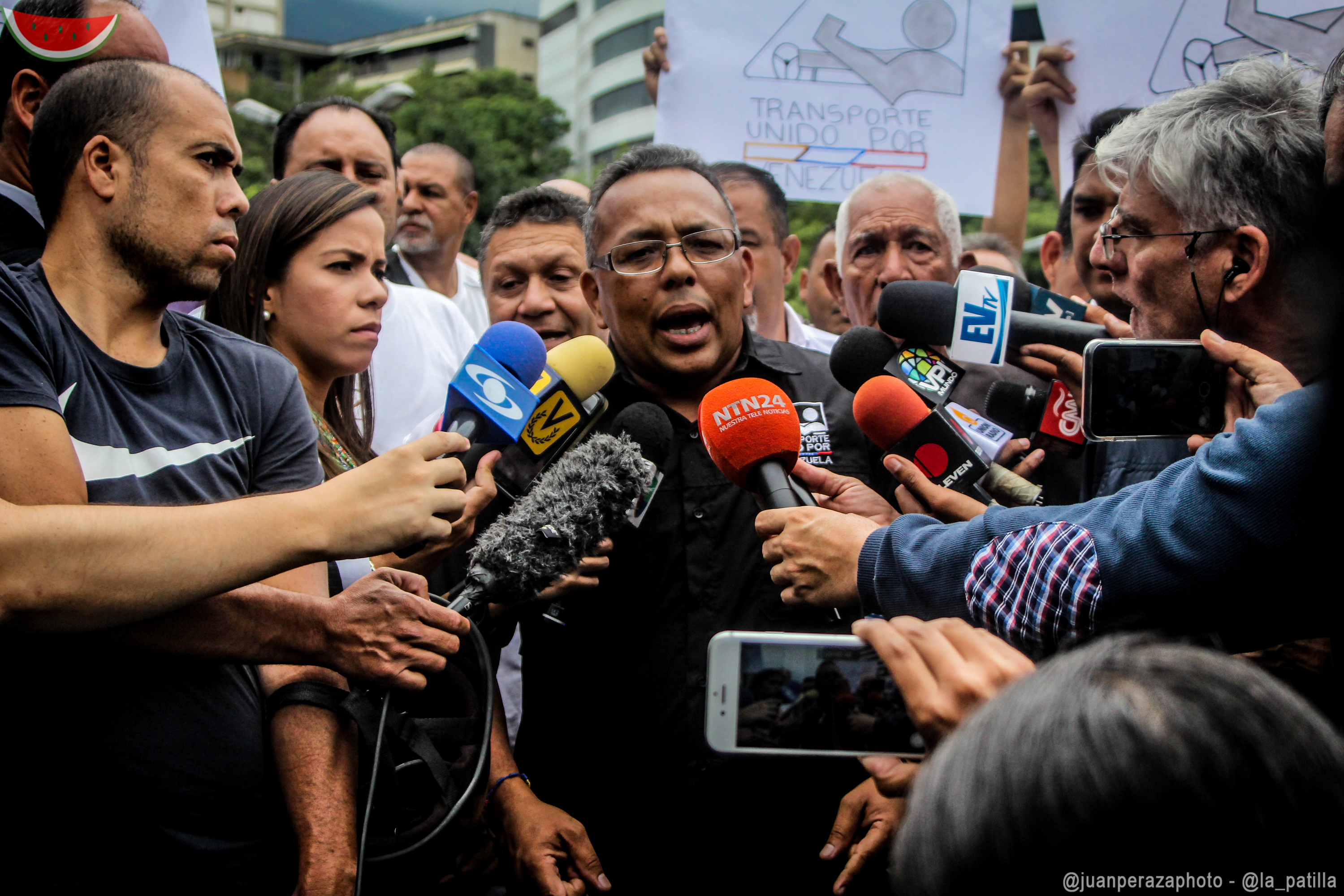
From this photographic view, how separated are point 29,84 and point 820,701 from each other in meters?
2.82

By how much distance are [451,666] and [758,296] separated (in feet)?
9.20

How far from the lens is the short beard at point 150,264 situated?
6.69ft

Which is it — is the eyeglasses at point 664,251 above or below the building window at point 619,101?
below

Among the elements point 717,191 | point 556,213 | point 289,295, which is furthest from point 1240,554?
point 556,213

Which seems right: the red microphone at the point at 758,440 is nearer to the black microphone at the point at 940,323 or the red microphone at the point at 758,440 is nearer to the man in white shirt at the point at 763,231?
the black microphone at the point at 940,323

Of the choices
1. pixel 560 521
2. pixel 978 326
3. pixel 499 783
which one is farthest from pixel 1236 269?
pixel 499 783

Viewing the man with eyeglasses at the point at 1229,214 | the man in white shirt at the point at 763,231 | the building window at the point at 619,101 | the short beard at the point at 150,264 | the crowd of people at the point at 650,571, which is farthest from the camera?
the building window at the point at 619,101

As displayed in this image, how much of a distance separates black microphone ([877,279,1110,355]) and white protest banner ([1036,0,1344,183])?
1.96 metres

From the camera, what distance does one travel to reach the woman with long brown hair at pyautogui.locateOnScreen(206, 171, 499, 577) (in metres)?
2.88

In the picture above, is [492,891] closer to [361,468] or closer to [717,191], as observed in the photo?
[361,468]

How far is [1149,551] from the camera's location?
1.60 metres

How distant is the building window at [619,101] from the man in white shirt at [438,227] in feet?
158

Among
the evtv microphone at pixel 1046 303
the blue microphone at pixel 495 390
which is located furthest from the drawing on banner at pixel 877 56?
the blue microphone at pixel 495 390

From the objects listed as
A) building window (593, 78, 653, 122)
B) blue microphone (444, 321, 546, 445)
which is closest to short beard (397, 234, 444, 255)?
blue microphone (444, 321, 546, 445)
